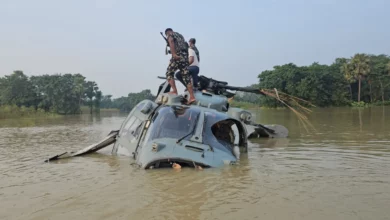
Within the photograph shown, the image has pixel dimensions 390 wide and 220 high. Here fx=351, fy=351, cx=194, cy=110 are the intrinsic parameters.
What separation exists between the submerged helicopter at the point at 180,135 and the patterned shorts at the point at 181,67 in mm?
502

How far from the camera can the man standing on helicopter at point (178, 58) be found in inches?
343

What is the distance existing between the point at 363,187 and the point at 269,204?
1751mm

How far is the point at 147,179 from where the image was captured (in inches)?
228

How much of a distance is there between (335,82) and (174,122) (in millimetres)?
61498

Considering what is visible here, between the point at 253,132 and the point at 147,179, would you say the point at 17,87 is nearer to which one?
the point at 253,132

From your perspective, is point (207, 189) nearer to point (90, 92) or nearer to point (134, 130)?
point (134, 130)

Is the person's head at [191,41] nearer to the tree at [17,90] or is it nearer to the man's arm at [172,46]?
the man's arm at [172,46]

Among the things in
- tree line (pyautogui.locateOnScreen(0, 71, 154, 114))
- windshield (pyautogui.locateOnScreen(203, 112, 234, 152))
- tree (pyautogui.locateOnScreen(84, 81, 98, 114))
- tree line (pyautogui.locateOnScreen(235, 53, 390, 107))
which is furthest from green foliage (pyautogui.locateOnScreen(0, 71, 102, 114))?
windshield (pyautogui.locateOnScreen(203, 112, 234, 152))

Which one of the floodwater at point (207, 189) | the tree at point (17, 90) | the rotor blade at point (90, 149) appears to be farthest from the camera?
the tree at point (17, 90)

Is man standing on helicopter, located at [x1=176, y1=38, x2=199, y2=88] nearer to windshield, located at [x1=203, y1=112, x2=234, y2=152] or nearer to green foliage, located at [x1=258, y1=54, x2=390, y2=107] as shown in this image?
windshield, located at [x1=203, y1=112, x2=234, y2=152]

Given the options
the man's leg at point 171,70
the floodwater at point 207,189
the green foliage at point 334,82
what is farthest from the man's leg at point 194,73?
the green foliage at point 334,82

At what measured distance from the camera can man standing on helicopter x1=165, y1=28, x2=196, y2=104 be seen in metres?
8.71

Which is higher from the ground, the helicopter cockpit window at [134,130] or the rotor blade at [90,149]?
the helicopter cockpit window at [134,130]

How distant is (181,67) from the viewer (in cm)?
911
